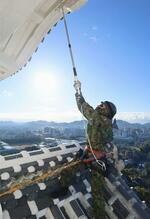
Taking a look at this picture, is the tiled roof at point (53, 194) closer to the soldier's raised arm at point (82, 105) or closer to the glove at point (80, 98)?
the soldier's raised arm at point (82, 105)

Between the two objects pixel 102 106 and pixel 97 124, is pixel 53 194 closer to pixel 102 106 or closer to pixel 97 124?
pixel 97 124

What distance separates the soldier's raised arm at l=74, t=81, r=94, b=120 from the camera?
6.60 meters

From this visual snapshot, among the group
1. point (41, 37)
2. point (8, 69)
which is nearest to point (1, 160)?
point (8, 69)

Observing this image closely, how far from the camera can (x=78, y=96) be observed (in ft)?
22.3

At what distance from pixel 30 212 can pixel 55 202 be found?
0.63 metres

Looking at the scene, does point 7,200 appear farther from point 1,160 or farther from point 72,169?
point 72,169

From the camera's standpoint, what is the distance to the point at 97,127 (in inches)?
255

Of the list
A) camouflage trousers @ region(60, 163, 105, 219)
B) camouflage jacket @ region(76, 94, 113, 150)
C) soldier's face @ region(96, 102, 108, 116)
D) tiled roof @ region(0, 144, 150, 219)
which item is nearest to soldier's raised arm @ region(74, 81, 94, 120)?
camouflage jacket @ region(76, 94, 113, 150)

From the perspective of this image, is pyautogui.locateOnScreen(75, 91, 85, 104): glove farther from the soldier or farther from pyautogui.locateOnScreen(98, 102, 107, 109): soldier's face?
pyautogui.locateOnScreen(98, 102, 107, 109): soldier's face

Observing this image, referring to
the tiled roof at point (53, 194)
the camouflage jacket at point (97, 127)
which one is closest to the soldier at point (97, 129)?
the camouflage jacket at point (97, 127)

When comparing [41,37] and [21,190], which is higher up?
[41,37]

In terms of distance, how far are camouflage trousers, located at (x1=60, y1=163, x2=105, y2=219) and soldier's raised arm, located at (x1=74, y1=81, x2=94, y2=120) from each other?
1225 millimetres

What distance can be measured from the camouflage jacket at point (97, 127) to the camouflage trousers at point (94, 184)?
65 centimetres

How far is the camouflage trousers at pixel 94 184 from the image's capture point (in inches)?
213
